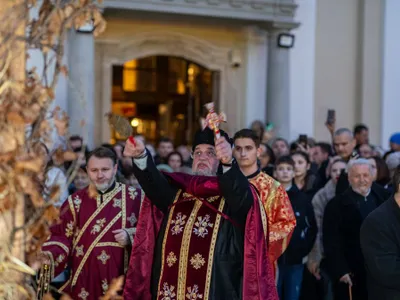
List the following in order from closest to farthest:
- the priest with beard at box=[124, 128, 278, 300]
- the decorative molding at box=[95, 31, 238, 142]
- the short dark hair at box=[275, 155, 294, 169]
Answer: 1. the priest with beard at box=[124, 128, 278, 300]
2. the short dark hair at box=[275, 155, 294, 169]
3. the decorative molding at box=[95, 31, 238, 142]

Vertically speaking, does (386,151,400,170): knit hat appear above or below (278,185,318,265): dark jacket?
above

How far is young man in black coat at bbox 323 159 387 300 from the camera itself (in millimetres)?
6088

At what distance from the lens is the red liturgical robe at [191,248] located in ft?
13.3

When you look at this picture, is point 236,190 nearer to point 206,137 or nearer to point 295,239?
point 206,137

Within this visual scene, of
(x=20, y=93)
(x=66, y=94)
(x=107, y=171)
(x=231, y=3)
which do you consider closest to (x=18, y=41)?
(x=20, y=93)

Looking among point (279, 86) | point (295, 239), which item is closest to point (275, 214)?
point (295, 239)

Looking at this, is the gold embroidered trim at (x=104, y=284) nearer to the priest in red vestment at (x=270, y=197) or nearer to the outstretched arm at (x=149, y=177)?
the outstretched arm at (x=149, y=177)

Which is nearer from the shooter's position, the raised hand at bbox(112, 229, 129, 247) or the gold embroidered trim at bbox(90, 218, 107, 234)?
the raised hand at bbox(112, 229, 129, 247)

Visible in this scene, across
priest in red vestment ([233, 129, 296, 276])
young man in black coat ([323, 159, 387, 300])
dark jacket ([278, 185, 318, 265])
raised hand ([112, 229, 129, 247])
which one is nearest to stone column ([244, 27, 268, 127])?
dark jacket ([278, 185, 318, 265])

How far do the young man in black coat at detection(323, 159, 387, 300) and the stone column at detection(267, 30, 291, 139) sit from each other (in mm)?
5788

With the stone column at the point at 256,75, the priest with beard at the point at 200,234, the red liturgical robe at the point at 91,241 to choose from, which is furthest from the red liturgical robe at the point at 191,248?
the stone column at the point at 256,75

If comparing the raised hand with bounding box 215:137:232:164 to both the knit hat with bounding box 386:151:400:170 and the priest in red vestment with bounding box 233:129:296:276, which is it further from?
the knit hat with bounding box 386:151:400:170

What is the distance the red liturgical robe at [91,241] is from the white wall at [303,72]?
768 centimetres

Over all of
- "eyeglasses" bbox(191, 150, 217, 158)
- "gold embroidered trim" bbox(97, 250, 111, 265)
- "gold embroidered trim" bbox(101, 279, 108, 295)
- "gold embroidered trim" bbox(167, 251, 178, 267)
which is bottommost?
"gold embroidered trim" bbox(101, 279, 108, 295)
